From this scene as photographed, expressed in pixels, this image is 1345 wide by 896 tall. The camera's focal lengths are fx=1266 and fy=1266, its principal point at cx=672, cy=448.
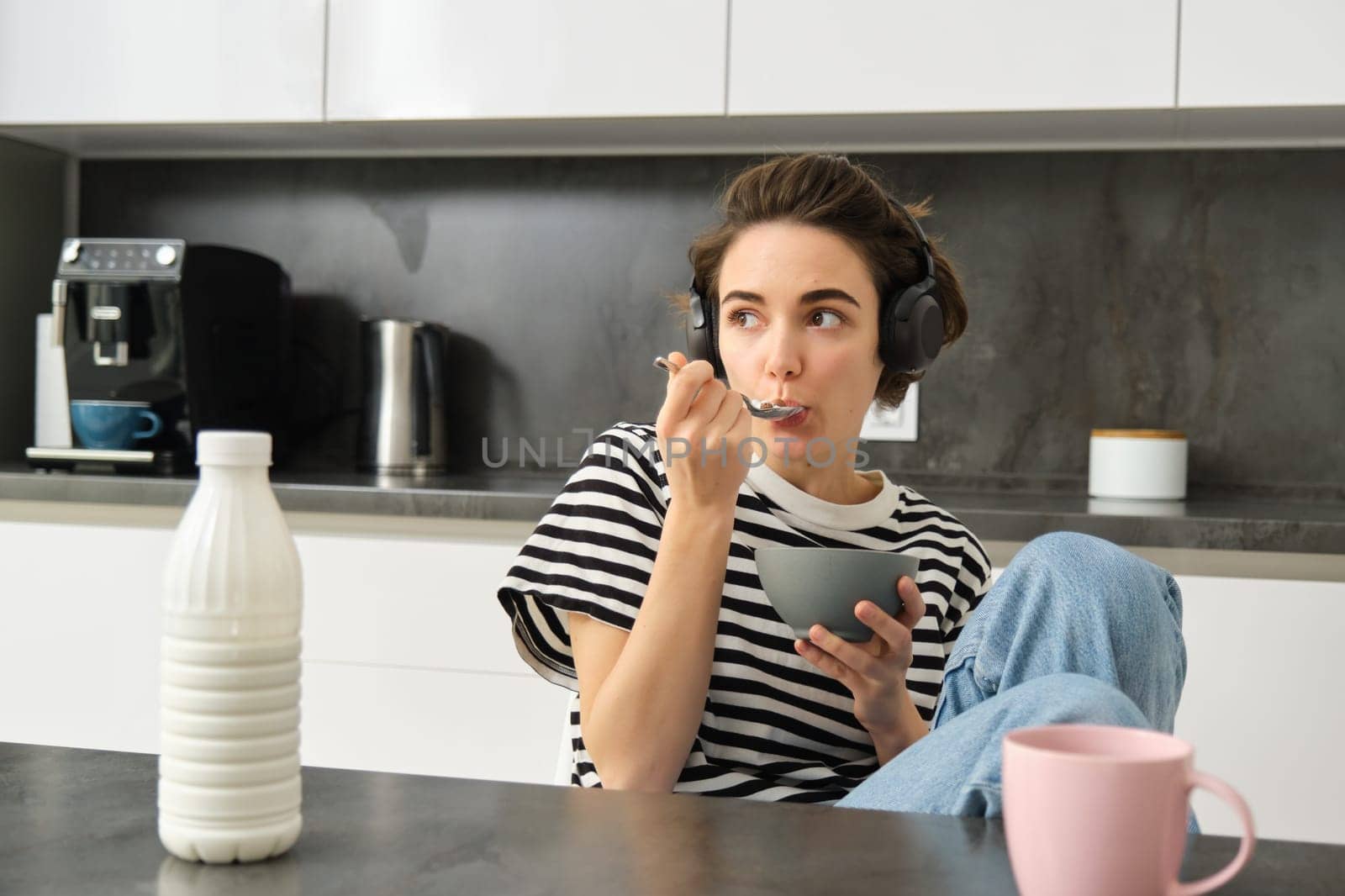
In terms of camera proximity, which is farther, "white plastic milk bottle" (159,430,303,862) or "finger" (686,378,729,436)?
"finger" (686,378,729,436)

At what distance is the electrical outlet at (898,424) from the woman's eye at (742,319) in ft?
4.44

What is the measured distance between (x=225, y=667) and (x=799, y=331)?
815mm

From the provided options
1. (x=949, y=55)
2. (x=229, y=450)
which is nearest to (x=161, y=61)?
(x=949, y=55)

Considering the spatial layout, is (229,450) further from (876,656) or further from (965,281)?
(965,281)

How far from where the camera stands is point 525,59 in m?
2.37

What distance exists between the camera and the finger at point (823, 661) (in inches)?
36.9

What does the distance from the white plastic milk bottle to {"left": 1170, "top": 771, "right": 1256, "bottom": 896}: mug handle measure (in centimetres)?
38

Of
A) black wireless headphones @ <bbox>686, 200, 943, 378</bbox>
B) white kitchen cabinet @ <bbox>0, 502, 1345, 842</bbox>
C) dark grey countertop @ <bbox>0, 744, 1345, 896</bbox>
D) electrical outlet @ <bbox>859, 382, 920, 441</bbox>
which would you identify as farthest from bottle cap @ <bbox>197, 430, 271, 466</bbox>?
electrical outlet @ <bbox>859, 382, 920, 441</bbox>

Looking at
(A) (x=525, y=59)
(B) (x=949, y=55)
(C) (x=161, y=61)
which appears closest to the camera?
(B) (x=949, y=55)

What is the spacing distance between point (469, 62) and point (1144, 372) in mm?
1451

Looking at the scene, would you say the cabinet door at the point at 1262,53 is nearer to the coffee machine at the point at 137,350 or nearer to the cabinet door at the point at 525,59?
the cabinet door at the point at 525,59

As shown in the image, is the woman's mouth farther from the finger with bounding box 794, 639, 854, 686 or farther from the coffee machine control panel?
the coffee machine control panel

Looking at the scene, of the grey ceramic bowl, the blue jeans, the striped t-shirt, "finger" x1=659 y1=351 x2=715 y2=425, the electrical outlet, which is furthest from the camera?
the electrical outlet

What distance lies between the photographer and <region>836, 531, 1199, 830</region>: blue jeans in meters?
0.75
